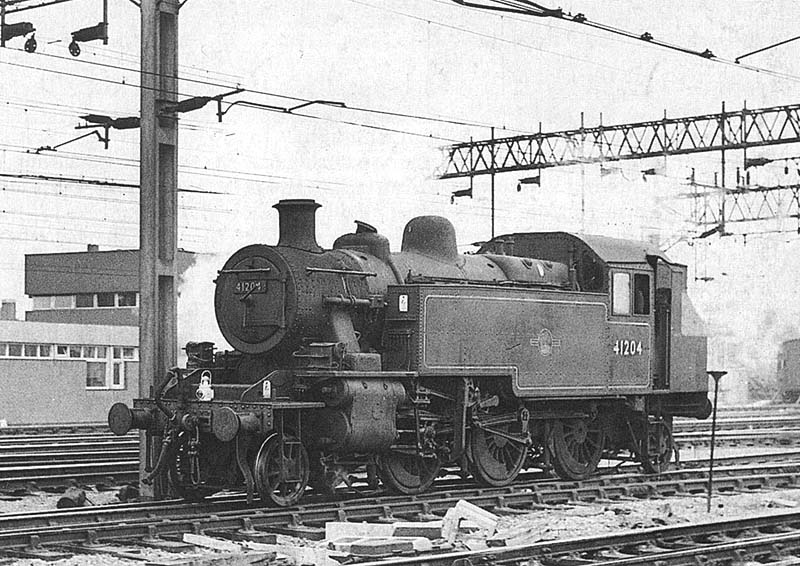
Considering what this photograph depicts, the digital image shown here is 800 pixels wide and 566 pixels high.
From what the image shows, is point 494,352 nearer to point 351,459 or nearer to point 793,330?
point 351,459

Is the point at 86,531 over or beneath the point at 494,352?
beneath

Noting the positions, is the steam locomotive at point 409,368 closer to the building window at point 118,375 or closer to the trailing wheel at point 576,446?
the trailing wheel at point 576,446

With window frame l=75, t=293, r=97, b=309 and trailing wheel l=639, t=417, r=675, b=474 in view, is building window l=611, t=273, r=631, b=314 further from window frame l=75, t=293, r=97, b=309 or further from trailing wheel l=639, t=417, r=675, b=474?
window frame l=75, t=293, r=97, b=309

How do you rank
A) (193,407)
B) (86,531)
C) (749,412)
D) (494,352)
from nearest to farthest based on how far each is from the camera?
(86,531) → (193,407) → (494,352) → (749,412)

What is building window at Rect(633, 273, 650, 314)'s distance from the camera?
17.6 m

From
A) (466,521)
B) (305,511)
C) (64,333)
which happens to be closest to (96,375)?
(64,333)

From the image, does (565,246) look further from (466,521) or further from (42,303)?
(42,303)

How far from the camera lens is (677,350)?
18.2m

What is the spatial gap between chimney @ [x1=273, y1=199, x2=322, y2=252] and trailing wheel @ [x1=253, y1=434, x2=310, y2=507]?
2.31 metres

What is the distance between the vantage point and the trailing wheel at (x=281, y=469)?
1331 centimetres

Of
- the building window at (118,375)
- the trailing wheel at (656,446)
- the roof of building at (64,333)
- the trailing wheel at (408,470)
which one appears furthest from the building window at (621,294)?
the building window at (118,375)

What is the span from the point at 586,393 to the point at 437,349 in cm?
278

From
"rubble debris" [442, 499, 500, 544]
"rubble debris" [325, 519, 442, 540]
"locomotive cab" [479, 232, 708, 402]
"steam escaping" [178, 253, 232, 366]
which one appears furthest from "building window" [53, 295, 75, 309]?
"rubble debris" [325, 519, 442, 540]

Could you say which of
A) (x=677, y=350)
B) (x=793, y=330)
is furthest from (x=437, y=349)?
(x=793, y=330)
